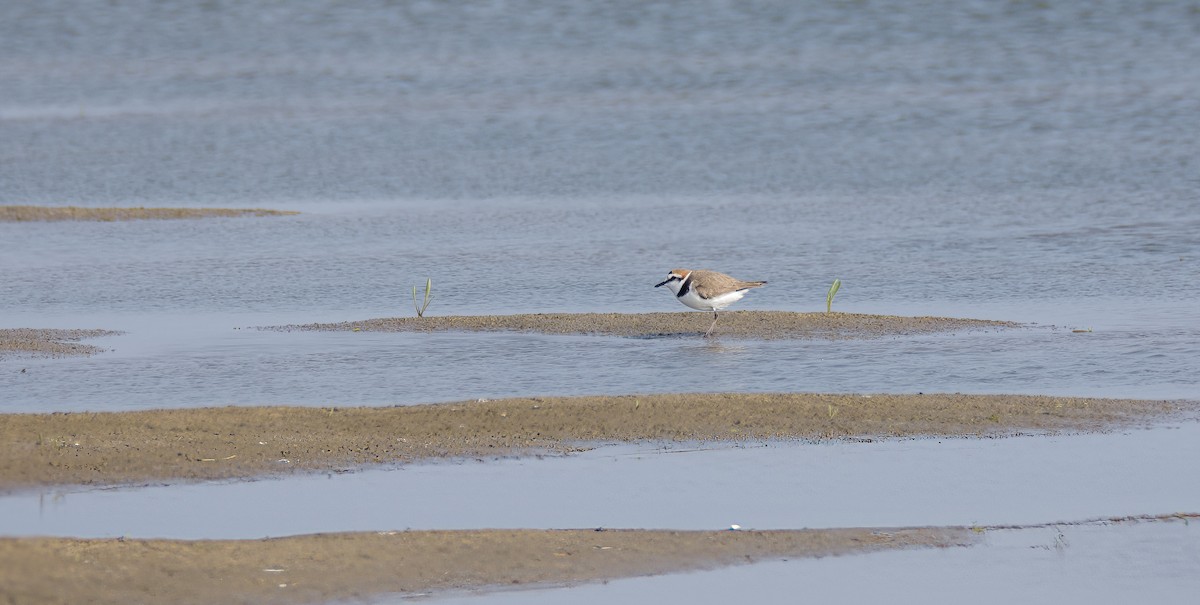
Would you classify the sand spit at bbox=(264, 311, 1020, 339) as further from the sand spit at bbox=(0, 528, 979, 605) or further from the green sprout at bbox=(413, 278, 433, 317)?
the sand spit at bbox=(0, 528, 979, 605)

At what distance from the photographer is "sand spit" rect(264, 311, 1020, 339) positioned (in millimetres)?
13070

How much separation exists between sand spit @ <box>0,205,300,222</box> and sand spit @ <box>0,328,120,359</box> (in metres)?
6.02

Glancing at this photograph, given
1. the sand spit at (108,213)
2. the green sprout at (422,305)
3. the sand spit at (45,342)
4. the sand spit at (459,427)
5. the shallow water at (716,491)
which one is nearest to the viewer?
the shallow water at (716,491)

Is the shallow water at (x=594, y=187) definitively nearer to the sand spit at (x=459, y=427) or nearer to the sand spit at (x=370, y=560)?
the sand spit at (x=459, y=427)

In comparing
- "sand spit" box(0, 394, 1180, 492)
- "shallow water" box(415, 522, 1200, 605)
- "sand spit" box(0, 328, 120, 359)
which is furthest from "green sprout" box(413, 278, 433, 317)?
"shallow water" box(415, 522, 1200, 605)

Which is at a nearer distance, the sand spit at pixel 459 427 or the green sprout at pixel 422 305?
the sand spit at pixel 459 427

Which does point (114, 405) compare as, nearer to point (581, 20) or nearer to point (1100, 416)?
point (1100, 416)

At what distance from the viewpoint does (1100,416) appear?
1009cm

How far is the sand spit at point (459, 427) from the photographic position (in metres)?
9.14

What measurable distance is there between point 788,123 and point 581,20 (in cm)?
1004

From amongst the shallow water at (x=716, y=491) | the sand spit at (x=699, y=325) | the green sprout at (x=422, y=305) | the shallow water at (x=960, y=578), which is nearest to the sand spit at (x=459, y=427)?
the shallow water at (x=716, y=491)

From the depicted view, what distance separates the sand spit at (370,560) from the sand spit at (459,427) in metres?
1.48

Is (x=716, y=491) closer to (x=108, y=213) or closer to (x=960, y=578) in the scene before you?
(x=960, y=578)

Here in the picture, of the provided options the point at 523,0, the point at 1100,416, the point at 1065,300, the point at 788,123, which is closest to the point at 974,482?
the point at 1100,416
